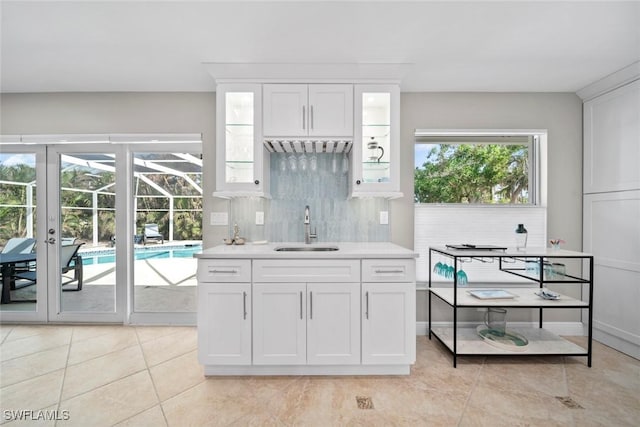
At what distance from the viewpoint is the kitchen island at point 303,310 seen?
2080mm

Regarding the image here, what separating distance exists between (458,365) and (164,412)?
2.11m

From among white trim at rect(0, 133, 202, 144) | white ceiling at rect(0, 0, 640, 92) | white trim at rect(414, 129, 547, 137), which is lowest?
white trim at rect(0, 133, 202, 144)

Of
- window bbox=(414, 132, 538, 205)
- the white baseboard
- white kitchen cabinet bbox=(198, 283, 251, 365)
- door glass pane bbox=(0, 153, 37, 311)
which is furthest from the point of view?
door glass pane bbox=(0, 153, 37, 311)

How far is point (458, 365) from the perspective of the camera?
2285 millimetres

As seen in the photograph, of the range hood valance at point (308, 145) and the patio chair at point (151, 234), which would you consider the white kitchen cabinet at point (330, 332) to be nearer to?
the range hood valance at point (308, 145)

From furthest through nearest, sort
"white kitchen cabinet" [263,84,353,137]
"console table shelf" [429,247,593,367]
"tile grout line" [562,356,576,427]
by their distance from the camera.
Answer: "white kitchen cabinet" [263,84,353,137]
"console table shelf" [429,247,593,367]
"tile grout line" [562,356,576,427]

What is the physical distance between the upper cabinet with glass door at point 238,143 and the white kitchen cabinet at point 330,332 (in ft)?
3.38

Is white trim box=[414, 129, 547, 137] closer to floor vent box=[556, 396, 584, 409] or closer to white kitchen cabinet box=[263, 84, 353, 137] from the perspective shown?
white kitchen cabinet box=[263, 84, 353, 137]

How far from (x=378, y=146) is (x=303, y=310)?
1453mm

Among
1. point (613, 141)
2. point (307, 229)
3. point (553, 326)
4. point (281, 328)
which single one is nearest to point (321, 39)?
point (307, 229)

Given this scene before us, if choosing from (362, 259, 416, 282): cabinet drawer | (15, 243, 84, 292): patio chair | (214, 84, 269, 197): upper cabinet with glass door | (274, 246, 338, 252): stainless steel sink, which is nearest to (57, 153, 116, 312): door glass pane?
(15, 243, 84, 292): patio chair

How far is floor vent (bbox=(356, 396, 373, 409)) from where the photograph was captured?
5.92 ft

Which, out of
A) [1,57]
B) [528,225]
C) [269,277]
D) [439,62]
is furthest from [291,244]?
[1,57]

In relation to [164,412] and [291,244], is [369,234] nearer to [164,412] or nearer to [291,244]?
[291,244]
